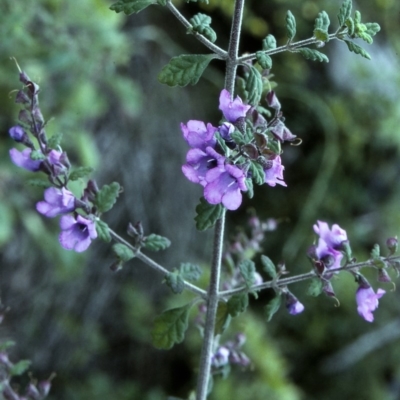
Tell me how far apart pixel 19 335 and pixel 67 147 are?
84cm

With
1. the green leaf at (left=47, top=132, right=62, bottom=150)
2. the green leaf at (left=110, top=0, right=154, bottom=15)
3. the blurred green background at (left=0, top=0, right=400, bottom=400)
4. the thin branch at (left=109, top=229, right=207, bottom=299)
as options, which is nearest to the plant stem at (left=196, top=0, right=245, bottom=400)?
the thin branch at (left=109, top=229, right=207, bottom=299)

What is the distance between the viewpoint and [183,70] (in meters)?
0.87

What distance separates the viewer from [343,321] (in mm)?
2904

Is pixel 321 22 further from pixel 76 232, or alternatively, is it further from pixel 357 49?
pixel 76 232

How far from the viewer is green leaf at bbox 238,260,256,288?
0.99 m

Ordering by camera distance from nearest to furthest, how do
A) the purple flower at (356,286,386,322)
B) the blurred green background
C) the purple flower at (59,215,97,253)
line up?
the purple flower at (59,215,97,253) → the purple flower at (356,286,386,322) → the blurred green background

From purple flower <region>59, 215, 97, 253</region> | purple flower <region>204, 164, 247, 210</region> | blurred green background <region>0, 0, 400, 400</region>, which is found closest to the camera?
purple flower <region>204, 164, 247, 210</region>

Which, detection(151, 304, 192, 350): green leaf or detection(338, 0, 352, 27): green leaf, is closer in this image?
detection(338, 0, 352, 27): green leaf

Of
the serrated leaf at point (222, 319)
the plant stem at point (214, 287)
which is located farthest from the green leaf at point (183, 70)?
the serrated leaf at point (222, 319)

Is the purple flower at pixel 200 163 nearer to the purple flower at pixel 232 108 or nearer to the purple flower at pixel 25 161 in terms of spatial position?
the purple flower at pixel 232 108

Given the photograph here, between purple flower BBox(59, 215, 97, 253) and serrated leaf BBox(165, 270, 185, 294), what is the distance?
15 centimetres

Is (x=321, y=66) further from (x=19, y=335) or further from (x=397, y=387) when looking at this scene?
(x=19, y=335)

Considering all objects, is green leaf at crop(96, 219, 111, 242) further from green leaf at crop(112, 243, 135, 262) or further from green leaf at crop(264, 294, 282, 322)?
green leaf at crop(264, 294, 282, 322)

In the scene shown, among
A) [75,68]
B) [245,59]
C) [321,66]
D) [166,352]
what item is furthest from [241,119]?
[321,66]
